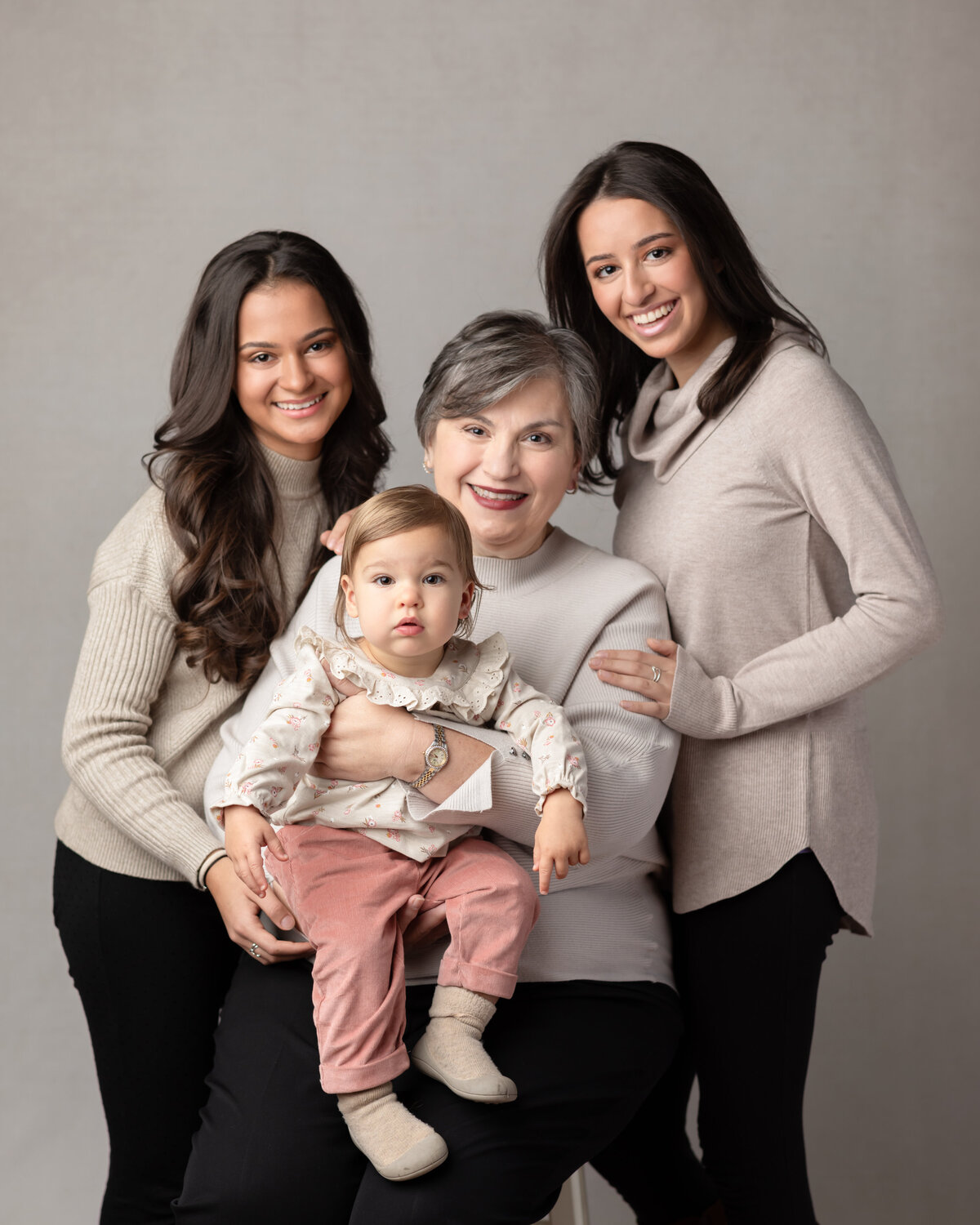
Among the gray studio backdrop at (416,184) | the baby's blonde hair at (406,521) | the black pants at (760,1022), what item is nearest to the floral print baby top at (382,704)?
the baby's blonde hair at (406,521)

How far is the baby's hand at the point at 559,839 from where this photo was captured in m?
1.58

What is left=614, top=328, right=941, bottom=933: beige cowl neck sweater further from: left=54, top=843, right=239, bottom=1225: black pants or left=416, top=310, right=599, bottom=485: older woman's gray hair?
left=54, top=843, right=239, bottom=1225: black pants

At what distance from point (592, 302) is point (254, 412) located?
67cm

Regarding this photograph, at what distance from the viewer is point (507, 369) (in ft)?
6.45

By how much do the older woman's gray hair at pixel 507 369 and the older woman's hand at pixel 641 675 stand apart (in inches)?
15.0

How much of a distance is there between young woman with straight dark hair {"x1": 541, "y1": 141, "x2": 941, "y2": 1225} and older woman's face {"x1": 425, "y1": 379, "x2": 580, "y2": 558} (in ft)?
0.73

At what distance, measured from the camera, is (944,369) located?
311 cm

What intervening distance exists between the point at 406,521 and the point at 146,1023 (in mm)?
1082

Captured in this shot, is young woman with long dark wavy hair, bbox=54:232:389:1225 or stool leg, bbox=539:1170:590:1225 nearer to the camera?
young woman with long dark wavy hair, bbox=54:232:389:1225

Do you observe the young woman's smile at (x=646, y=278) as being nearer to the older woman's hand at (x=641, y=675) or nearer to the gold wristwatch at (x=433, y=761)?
the older woman's hand at (x=641, y=675)

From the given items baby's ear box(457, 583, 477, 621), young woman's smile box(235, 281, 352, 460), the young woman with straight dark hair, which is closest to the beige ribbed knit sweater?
young woman's smile box(235, 281, 352, 460)

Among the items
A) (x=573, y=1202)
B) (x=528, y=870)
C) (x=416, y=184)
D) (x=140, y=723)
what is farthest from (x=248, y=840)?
(x=416, y=184)

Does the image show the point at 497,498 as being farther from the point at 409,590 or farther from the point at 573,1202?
the point at 573,1202

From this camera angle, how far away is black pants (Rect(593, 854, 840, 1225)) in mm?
2006
